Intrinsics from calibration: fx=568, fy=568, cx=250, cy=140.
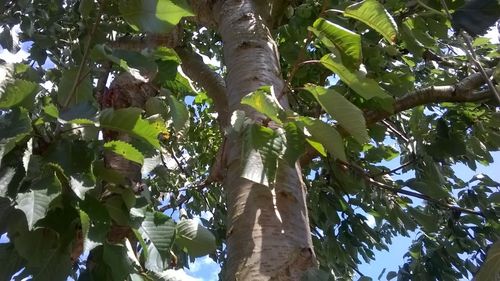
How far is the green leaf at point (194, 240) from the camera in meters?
1.16

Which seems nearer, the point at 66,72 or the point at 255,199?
the point at 255,199

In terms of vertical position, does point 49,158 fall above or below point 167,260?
above

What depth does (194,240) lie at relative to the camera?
1.16 metres

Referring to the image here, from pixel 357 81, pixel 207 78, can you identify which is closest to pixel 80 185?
pixel 357 81

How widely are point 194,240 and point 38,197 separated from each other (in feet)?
1.18

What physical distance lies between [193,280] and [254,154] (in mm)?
309

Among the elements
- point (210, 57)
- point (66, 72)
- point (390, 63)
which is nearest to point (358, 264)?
point (390, 63)

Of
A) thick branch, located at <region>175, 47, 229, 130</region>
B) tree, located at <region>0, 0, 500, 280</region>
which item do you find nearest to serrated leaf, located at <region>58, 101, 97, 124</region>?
tree, located at <region>0, 0, 500, 280</region>

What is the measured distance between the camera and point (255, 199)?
1063mm

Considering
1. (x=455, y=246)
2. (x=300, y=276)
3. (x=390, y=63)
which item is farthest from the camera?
(x=455, y=246)

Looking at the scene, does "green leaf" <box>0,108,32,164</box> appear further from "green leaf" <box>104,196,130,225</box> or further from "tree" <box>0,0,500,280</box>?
"green leaf" <box>104,196,130,225</box>

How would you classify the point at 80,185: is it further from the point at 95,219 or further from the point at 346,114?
the point at 346,114

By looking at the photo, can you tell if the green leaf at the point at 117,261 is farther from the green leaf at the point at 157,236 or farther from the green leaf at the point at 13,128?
the green leaf at the point at 13,128

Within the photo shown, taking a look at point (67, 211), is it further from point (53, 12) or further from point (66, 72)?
point (53, 12)
